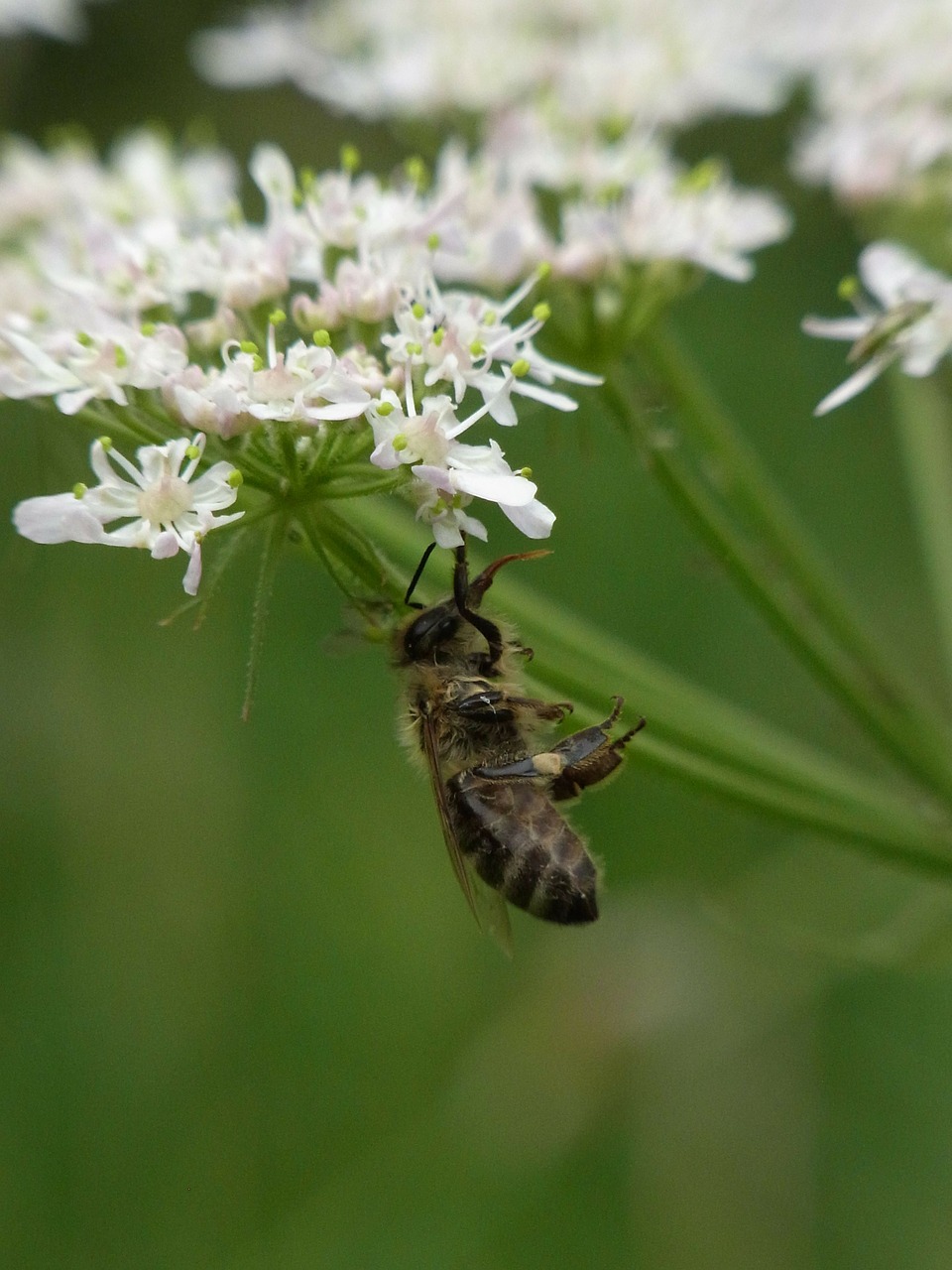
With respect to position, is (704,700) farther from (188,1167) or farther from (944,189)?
(188,1167)

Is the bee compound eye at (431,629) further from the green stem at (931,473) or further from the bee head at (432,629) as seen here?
the green stem at (931,473)

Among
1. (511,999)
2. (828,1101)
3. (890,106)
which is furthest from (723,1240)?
(890,106)

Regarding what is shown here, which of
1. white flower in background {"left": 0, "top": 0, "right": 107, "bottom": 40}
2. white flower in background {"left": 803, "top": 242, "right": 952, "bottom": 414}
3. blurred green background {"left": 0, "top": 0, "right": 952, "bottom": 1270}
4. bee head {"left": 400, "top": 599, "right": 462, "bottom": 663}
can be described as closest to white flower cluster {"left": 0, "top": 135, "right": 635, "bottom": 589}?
bee head {"left": 400, "top": 599, "right": 462, "bottom": 663}

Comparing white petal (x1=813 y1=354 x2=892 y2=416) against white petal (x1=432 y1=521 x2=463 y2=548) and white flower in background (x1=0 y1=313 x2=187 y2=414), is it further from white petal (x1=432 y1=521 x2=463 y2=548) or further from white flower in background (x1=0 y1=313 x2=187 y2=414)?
white flower in background (x1=0 y1=313 x2=187 y2=414)

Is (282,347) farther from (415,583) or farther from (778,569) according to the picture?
(778,569)

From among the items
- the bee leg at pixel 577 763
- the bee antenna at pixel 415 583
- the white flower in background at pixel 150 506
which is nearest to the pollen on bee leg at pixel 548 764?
the bee leg at pixel 577 763

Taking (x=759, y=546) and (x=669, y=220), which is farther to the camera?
(x=759, y=546)
